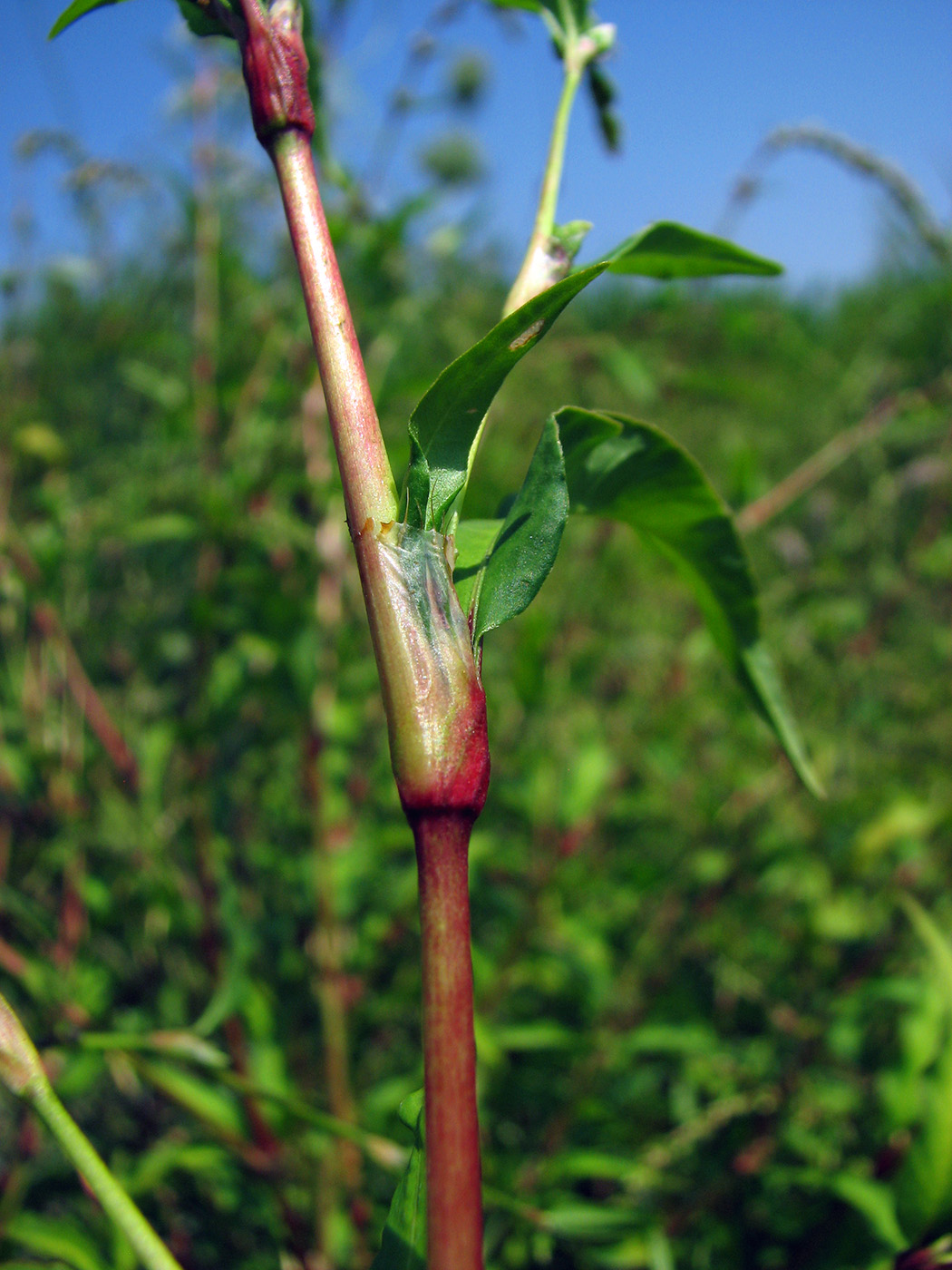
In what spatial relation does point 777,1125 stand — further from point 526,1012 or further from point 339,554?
point 339,554

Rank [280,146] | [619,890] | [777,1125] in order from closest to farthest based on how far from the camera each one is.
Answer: [280,146] → [777,1125] → [619,890]

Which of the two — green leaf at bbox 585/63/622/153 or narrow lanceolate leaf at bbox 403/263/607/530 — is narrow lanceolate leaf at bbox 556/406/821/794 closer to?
narrow lanceolate leaf at bbox 403/263/607/530

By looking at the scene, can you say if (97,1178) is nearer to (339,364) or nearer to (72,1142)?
(72,1142)

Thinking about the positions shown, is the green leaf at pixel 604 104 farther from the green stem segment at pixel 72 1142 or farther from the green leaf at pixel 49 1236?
the green leaf at pixel 49 1236

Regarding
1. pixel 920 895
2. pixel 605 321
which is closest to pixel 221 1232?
pixel 920 895

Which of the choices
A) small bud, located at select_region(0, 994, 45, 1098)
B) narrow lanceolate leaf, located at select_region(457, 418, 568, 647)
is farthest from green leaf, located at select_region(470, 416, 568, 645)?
small bud, located at select_region(0, 994, 45, 1098)

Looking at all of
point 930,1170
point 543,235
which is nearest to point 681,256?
point 543,235
